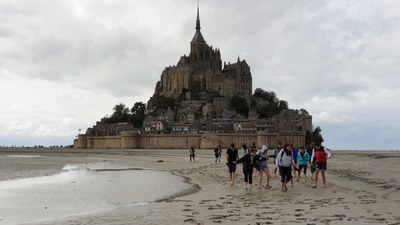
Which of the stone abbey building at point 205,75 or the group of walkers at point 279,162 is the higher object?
the stone abbey building at point 205,75

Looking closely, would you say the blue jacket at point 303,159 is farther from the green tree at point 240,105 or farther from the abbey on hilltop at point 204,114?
the green tree at point 240,105

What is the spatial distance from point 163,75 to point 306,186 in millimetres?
124230

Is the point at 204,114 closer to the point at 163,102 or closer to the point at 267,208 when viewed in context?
the point at 163,102

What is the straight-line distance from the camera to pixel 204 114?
120562 millimetres

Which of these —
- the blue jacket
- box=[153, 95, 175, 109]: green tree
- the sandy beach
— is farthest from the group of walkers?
box=[153, 95, 175, 109]: green tree

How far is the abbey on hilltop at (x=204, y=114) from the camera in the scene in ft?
331

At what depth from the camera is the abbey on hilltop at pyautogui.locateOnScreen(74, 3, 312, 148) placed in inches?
3967

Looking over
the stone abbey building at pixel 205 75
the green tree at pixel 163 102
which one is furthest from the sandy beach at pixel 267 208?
the stone abbey building at pixel 205 75

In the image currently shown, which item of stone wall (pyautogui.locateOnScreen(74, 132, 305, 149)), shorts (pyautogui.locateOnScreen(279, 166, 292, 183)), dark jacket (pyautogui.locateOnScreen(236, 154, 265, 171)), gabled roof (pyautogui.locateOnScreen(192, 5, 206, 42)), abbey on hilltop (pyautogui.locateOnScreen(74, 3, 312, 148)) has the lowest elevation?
shorts (pyautogui.locateOnScreen(279, 166, 292, 183))

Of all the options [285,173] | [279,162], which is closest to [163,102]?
[279,162]

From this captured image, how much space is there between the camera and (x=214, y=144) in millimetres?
98875

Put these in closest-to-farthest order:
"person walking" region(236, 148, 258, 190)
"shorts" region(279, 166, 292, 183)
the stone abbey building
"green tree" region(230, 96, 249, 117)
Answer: "shorts" region(279, 166, 292, 183)
"person walking" region(236, 148, 258, 190)
"green tree" region(230, 96, 249, 117)
the stone abbey building

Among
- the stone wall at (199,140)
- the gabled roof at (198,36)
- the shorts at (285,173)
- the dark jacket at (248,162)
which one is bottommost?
the shorts at (285,173)

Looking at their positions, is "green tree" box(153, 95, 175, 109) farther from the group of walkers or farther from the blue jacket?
the group of walkers
